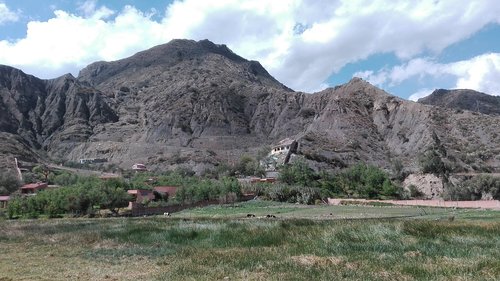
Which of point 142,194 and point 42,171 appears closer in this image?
point 142,194

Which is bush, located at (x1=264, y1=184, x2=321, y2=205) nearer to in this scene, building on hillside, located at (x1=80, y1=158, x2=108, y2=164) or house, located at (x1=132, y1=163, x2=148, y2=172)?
house, located at (x1=132, y1=163, x2=148, y2=172)

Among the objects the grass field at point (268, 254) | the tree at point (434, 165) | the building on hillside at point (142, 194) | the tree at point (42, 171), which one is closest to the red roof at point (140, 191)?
the building on hillside at point (142, 194)

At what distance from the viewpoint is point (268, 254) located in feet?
64.6

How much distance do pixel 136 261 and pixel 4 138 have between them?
159m

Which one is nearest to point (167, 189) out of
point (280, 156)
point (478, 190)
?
point (280, 156)

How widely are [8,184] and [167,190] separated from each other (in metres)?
37.3

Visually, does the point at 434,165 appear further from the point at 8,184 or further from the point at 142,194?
the point at 8,184

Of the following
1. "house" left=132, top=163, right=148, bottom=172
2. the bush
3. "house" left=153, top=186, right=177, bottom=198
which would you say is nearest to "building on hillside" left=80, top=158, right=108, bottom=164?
"house" left=132, top=163, right=148, bottom=172

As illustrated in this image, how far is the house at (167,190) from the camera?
4476 inches

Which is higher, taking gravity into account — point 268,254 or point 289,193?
point 268,254

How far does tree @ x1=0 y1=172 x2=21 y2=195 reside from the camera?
118 m

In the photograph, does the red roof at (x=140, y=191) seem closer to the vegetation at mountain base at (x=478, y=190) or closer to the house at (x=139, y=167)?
the house at (x=139, y=167)

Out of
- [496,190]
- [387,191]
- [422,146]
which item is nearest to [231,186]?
[387,191]

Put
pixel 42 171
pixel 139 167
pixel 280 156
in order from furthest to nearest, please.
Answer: pixel 139 167 < pixel 280 156 < pixel 42 171
